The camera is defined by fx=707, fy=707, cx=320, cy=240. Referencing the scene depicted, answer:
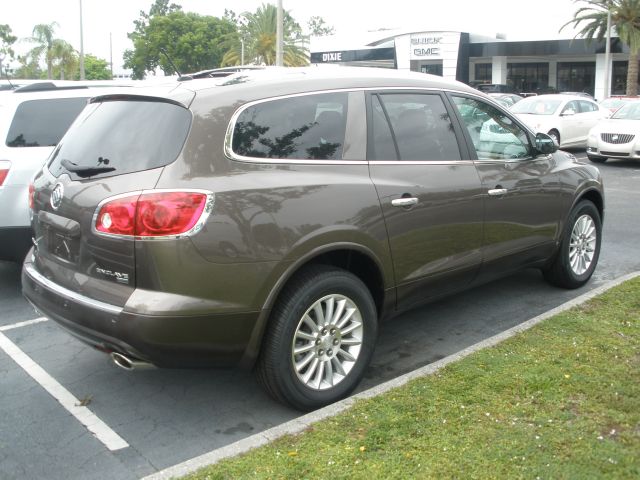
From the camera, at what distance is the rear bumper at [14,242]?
19.3 feet

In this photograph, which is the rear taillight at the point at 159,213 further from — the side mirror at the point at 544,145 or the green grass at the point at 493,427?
the side mirror at the point at 544,145

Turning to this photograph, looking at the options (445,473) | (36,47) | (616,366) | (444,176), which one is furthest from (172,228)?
(36,47)

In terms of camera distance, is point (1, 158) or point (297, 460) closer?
point (297, 460)

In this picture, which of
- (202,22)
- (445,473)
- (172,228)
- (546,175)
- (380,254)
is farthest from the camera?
(202,22)

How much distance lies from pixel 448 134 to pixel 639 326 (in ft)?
6.12

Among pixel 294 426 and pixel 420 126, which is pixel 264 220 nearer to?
pixel 294 426

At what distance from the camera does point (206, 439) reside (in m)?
3.72

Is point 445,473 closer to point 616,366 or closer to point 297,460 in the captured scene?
point 297,460

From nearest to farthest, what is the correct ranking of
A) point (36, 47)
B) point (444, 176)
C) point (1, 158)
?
point (444, 176), point (1, 158), point (36, 47)

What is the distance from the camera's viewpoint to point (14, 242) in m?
5.94

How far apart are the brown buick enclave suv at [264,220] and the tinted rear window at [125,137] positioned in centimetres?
1

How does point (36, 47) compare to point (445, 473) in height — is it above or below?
above

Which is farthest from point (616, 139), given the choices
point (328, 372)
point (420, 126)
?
point (328, 372)

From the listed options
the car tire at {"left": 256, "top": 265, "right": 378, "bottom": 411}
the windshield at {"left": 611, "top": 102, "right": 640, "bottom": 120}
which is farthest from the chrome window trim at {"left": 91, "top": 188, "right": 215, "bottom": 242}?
the windshield at {"left": 611, "top": 102, "right": 640, "bottom": 120}
